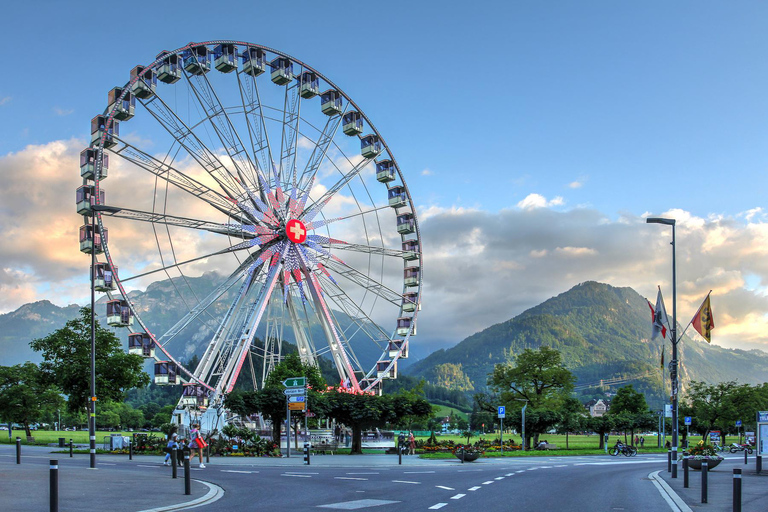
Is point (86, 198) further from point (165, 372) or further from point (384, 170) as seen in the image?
point (384, 170)

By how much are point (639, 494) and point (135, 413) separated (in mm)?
149592

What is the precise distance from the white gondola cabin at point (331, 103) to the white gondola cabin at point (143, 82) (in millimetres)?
13258

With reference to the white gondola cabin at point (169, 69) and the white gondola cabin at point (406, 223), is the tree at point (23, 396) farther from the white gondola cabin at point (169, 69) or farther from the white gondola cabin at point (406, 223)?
the white gondola cabin at point (406, 223)

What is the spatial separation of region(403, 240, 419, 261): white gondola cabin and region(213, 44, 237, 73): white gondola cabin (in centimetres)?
Result: 1988

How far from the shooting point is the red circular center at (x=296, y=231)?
164 feet

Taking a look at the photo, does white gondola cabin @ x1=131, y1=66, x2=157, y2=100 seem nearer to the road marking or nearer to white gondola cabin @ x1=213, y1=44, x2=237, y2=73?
white gondola cabin @ x1=213, y1=44, x2=237, y2=73

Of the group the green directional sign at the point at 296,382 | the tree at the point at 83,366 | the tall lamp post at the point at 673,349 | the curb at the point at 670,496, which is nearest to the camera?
the curb at the point at 670,496

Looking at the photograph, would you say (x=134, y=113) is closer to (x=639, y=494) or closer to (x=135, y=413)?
(x=639, y=494)

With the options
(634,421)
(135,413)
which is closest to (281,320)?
(634,421)

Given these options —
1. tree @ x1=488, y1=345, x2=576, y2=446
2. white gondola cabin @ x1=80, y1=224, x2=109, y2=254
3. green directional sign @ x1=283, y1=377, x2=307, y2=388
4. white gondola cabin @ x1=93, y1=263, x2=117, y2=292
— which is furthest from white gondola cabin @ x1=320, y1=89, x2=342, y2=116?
tree @ x1=488, y1=345, x2=576, y2=446

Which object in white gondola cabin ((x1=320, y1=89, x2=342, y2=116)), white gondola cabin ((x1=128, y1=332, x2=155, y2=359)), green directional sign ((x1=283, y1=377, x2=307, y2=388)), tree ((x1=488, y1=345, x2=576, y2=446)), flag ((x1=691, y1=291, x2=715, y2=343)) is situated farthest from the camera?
tree ((x1=488, y1=345, x2=576, y2=446))

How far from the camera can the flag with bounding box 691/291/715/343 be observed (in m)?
34.0

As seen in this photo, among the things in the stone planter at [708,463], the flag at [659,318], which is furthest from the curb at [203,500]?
the flag at [659,318]

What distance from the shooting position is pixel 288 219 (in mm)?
50656
